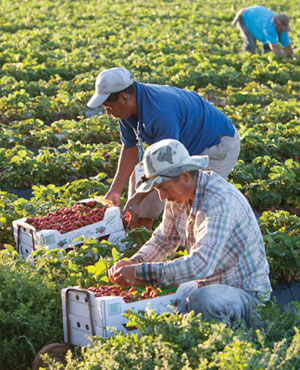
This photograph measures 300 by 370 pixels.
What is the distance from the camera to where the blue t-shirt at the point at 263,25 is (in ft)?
44.7

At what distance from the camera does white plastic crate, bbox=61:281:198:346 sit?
12.1 feet

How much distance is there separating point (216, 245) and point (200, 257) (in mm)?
108

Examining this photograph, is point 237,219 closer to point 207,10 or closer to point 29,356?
point 29,356

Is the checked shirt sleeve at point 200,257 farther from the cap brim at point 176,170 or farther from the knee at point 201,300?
the cap brim at point 176,170

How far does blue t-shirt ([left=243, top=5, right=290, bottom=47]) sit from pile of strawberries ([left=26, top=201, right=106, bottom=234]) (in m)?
9.46

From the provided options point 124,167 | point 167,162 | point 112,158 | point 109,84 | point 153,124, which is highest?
point 109,84

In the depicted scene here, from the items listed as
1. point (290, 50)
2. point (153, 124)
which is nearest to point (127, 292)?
point (153, 124)

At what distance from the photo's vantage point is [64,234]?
4902mm

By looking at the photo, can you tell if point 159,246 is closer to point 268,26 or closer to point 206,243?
point 206,243

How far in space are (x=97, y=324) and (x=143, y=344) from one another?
602 millimetres

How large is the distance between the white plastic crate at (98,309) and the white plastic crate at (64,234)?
36.8 inches

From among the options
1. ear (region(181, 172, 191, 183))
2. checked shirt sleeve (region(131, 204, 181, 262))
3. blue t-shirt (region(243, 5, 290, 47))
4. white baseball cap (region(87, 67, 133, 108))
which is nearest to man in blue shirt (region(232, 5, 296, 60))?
blue t-shirt (region(243, 5, 290, 47))

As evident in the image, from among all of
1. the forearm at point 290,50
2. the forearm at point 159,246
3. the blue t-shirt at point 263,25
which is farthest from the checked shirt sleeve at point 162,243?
the forearm at point 290,50

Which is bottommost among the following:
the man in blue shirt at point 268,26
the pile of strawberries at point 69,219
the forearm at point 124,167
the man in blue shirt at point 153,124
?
the man in blue shirt at point 268,26
